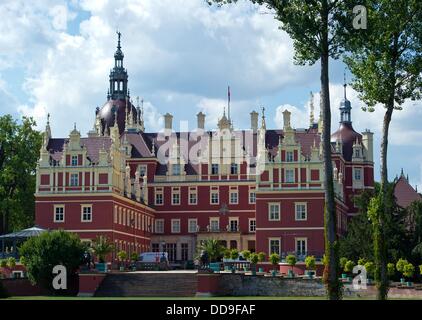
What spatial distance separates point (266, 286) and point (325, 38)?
2804 centimetres

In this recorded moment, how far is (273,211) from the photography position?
7038 centimetres

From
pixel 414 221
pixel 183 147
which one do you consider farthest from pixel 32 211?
pixel 414 221

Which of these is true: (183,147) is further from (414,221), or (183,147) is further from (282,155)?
(414,221)

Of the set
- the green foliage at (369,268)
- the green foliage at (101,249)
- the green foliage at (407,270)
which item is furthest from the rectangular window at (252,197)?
the green foliage at (407,270)

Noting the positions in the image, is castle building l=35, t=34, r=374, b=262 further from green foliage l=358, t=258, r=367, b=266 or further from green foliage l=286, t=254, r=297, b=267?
green foliage l=358, t=258, r=367, b=266

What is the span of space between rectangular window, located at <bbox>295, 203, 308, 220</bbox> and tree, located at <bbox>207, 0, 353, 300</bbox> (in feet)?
130

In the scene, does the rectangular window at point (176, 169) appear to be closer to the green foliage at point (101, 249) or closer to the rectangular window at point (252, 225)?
the rectangular window at point (252, 225)

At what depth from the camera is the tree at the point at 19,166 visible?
251ft

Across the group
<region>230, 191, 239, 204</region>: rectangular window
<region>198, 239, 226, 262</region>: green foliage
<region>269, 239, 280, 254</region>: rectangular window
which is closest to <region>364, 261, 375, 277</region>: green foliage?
<region>269, 239, 280, 254</region>: rectangular window

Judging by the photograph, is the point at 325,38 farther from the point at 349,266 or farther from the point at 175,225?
the point at 175,225

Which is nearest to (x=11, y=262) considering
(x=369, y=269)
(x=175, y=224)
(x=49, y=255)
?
(x=49, y=255)

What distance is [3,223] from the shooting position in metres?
81.2

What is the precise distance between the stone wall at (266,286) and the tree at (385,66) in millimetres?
19519

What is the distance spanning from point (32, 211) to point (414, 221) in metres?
36.9
